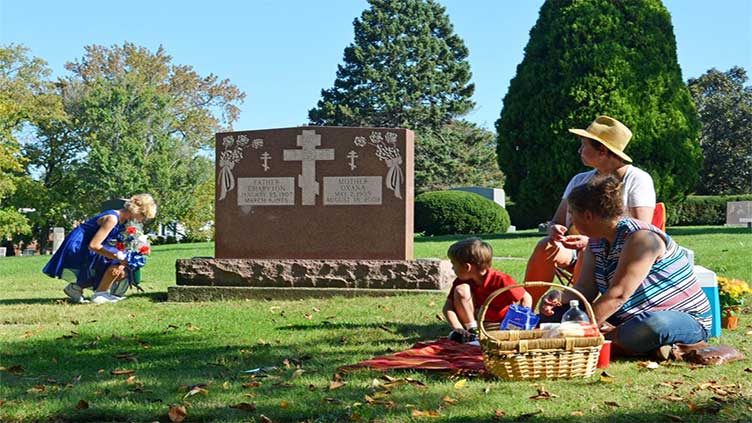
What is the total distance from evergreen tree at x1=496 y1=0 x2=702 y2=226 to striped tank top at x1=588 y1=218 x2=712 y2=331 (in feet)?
51.2

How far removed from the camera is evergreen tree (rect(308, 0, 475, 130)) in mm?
44406

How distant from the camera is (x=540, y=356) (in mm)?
4340

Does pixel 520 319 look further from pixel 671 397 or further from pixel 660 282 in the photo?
pixel 671 397

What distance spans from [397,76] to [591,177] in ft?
131

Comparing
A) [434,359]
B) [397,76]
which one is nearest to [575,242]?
[434,359]

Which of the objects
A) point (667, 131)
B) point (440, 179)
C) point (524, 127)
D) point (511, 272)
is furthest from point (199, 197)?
point (511, 272)

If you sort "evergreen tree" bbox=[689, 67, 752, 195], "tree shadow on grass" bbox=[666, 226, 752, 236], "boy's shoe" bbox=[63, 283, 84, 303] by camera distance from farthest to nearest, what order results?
"evergreen tree" bbox=[689, 67, 752, 195] < "tree shadow on grass" bbox=[666, 226, 752, 236] < "boy's shoe" bbox=[63, 283, 84, 303]

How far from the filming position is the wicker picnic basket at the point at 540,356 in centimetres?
429

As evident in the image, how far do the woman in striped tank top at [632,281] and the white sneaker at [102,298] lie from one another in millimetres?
5420

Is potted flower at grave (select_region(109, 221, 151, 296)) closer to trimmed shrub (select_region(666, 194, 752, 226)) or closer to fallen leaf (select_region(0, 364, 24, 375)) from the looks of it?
fallen leaf (select_region(0, 364, 24, 375))

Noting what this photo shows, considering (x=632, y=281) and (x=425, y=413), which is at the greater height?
(x=632, y=281)

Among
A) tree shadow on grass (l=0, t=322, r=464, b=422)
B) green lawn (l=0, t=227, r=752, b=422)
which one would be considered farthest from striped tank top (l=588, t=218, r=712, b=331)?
tree shadow on grass (l=0, t=322, r=464, b=422)

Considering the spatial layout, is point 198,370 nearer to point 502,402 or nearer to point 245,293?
point 502,402

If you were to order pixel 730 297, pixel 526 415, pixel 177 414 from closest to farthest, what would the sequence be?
pixel 526 415 → pixel 177 414 → pixel 730 297
